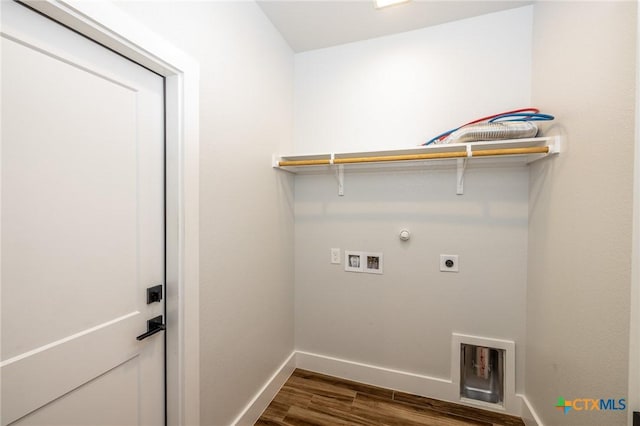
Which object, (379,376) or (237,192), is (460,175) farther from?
(379,376)

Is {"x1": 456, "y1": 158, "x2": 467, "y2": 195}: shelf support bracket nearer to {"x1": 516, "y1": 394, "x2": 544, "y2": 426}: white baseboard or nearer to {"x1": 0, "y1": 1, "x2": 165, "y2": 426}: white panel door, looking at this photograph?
{"x1": 516, "y1": 394, "x2": 544, "y2": 426}: white baseboard

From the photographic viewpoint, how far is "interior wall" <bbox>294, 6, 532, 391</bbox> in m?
1.68

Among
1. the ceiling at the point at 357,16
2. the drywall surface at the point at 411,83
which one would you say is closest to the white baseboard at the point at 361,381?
the drywall surface at the point at 411,83

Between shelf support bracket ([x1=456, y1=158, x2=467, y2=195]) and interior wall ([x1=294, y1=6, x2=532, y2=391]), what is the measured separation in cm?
4

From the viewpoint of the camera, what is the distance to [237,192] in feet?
4.71

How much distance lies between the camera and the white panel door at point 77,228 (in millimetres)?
696

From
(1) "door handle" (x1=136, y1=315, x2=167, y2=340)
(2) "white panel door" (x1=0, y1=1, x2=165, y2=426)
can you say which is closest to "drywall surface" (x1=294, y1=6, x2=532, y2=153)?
(2) "white panel door" (x1=0, y1=1, x2=165, y2=426)

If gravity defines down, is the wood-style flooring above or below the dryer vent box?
below

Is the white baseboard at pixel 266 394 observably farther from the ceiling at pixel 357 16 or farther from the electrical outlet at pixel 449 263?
the ceiling at pixel 357 16

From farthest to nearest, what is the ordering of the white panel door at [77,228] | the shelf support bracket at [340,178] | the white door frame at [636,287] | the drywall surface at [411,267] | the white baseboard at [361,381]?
the shelf support bracket at [340,178], the drywall surface at [411,267], the white baseboard at [361,381], the white door frame at [636,287], the white panel door at [77,228]

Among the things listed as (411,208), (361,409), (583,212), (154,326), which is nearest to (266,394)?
(361,409)

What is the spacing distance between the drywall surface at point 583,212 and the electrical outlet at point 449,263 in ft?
1.41

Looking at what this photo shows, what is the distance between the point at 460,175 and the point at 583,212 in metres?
0.69

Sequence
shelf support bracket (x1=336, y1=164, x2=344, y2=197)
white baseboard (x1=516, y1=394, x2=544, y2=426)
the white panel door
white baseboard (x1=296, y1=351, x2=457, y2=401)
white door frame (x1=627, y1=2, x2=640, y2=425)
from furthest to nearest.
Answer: shelf support bracket (x1=336, y1=164, x2=344, y2=197), white baseboard (x1=296, y1=351, x2=457, y2=401), white baseboard (x1=516, y1=394, x2=544, y2=426), white door frame (x1=627, y1=2, x2=640, y2=425), the white panel door
